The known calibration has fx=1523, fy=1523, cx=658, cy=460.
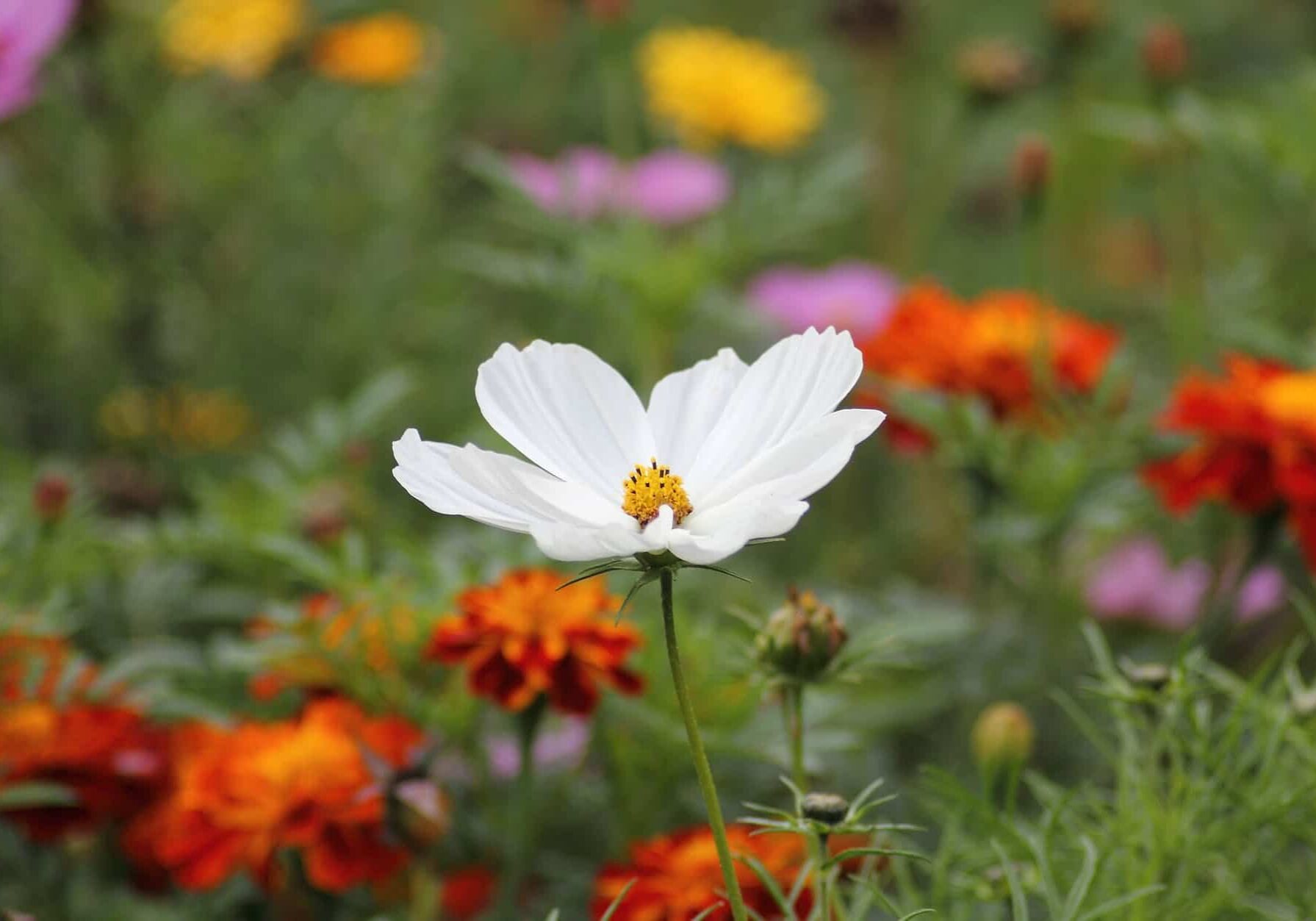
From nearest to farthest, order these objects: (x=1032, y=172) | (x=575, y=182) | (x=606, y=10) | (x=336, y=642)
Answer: (x=336, y=642), (x=1032, y=172), (x=606, y=10), (x=575, y=182)

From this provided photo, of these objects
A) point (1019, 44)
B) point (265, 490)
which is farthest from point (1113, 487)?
point (1019, 44)

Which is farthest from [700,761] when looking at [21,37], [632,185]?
[632,185]

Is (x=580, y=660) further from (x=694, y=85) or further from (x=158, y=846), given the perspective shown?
(x=694, y=85)

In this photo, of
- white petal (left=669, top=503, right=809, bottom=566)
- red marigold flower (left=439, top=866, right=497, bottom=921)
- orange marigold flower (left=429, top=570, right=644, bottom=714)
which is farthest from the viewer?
red marigold flower (left=439, top=866, right=497, bottom=921)

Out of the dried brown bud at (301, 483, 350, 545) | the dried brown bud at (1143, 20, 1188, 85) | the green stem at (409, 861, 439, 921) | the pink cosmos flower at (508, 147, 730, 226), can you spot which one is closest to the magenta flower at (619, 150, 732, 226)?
the pink cosmos flower at (508, 147, 730, 226)

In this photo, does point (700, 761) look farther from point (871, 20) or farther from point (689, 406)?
point (871, 20)

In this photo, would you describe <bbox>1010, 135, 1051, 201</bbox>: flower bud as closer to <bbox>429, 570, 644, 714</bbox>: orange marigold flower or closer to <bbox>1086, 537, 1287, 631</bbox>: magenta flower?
<bbox>1086, 537, 1287, 631</bbox>: magenta flower
